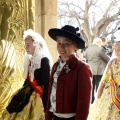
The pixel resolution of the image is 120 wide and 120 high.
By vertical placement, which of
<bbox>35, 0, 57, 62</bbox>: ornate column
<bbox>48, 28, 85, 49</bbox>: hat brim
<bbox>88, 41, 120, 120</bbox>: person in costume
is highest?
<bbox>35, 0, 57, 62</bbox>: ornate column

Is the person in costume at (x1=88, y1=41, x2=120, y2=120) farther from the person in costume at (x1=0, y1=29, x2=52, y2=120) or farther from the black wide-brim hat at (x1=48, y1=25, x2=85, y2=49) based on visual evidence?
the black wide-brim hat at (x1=48, y1=25, x2=85, y2=49)

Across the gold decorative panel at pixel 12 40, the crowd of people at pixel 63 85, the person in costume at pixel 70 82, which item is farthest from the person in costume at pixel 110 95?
the person in costume at pixel 70 82

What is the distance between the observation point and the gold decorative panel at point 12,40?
4145mm

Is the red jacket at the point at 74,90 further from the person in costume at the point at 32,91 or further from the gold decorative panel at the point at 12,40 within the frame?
the gold decorative panel at the point at 12,40

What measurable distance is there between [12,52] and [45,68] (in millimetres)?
1296

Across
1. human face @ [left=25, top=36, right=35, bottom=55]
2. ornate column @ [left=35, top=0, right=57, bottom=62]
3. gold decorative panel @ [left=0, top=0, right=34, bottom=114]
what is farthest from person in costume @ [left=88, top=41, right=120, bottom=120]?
ornate column @ [left=35, top=0, right=57, bottom=62]

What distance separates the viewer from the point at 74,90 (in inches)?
85.7

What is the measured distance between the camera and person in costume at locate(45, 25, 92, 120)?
7.02 feet

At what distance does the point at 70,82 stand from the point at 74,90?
0.06m

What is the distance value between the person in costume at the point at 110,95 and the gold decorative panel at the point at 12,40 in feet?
3.65

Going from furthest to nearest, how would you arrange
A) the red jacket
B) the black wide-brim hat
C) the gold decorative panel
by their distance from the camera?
the gold decorative panel → the black wide-brim hat → the red jacket

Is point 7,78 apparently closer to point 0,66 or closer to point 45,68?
point 0,66

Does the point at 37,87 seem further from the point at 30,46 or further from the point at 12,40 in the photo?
the point at 12,40

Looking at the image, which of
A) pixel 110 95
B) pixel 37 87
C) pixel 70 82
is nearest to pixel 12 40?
pixel 37 87
